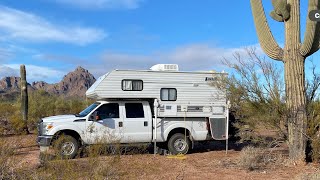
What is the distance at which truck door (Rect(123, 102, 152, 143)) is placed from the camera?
1373 centimetres

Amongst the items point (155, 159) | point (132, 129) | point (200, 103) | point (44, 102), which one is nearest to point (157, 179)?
point (155, 159)

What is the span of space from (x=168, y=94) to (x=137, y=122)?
4.68 feet

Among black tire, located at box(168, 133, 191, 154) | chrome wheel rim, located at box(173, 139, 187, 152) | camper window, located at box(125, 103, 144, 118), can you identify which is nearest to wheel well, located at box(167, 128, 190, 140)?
black tire, located at box(168, 133, 191, 154)

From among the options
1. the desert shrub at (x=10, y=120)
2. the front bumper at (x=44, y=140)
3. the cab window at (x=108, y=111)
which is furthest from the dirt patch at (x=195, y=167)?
the desert shrub at (x=10, y=120)

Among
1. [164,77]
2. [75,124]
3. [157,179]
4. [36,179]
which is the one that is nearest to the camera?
[36,179]

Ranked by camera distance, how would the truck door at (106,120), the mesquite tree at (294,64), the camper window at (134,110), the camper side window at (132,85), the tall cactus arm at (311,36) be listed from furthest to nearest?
the camper window at (134,110) → the camper side window at (132,85) → the truck door at (106,120) → the mesquite tree at (294,64) → the tall cactus arm at (311,36)

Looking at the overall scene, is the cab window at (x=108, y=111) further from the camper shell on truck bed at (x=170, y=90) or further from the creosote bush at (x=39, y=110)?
the creosote bush at (x=39, y=110)

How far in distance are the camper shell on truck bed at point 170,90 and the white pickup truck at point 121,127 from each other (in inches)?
13.6

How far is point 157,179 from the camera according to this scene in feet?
31.1

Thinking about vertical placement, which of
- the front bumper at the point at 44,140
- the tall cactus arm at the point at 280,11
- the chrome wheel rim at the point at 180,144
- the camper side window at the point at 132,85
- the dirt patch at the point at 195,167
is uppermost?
the tall cactus arm at the point at 280,11

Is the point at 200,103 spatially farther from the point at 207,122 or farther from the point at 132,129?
the point at 132,129

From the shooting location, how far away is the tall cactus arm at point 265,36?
1181 cm

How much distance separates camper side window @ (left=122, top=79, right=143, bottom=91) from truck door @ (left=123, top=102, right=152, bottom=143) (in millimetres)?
538

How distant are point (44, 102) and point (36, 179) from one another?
903 inches
